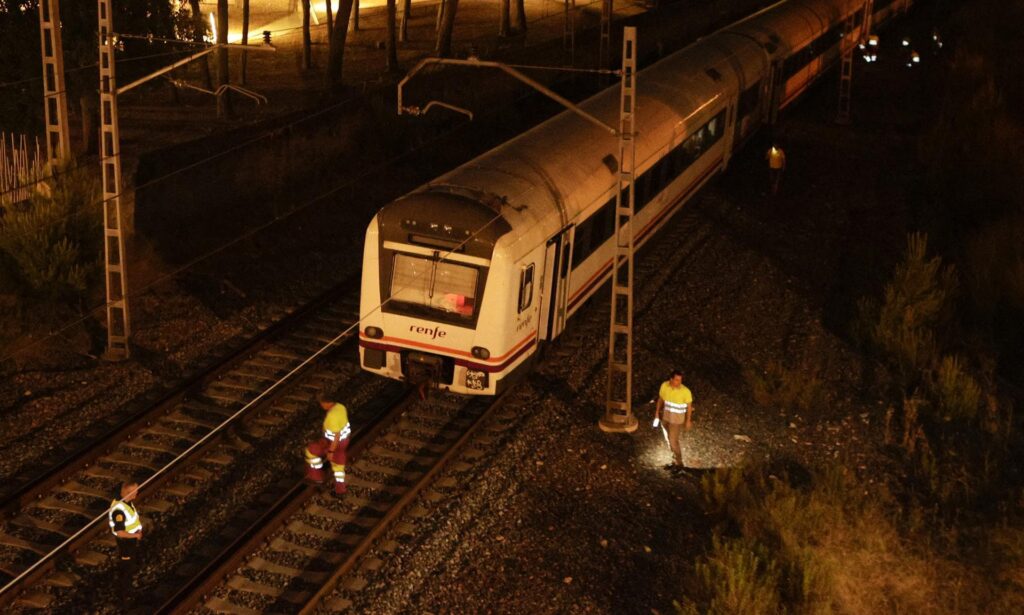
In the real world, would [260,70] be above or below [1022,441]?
above

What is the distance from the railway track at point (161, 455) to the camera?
1131 cm

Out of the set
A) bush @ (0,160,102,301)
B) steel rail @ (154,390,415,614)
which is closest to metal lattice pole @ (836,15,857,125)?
bush @ (0,160,102,301)

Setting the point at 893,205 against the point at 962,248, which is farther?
the point at 893,205

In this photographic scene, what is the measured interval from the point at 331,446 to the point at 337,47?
871 inches

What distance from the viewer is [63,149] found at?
18250 millimetres

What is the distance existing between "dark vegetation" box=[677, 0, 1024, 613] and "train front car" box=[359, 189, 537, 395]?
316 centimetres

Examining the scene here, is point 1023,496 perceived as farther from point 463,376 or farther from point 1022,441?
point 463,376

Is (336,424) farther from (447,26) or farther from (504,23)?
(504,23)

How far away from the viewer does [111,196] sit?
15.8m

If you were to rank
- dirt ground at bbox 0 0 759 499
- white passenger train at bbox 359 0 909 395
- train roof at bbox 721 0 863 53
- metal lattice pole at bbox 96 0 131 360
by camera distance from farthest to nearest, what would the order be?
train roof at bbox 721 0 863 53
metal lattice pole at bbox 96 0 131 360
dirt ground at bbox 0 0 759 499
white passenger train at bbox 359 0 909 395

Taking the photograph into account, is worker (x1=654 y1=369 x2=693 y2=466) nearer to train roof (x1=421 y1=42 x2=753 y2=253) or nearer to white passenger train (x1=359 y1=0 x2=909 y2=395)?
white passenger train (x1=359 y1=0 x2=909 y2=395)

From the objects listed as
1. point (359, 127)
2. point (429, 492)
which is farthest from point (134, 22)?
A: point (429, 492)

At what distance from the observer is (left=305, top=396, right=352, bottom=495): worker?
→ 12086 mm

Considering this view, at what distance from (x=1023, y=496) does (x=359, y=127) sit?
773 inches
